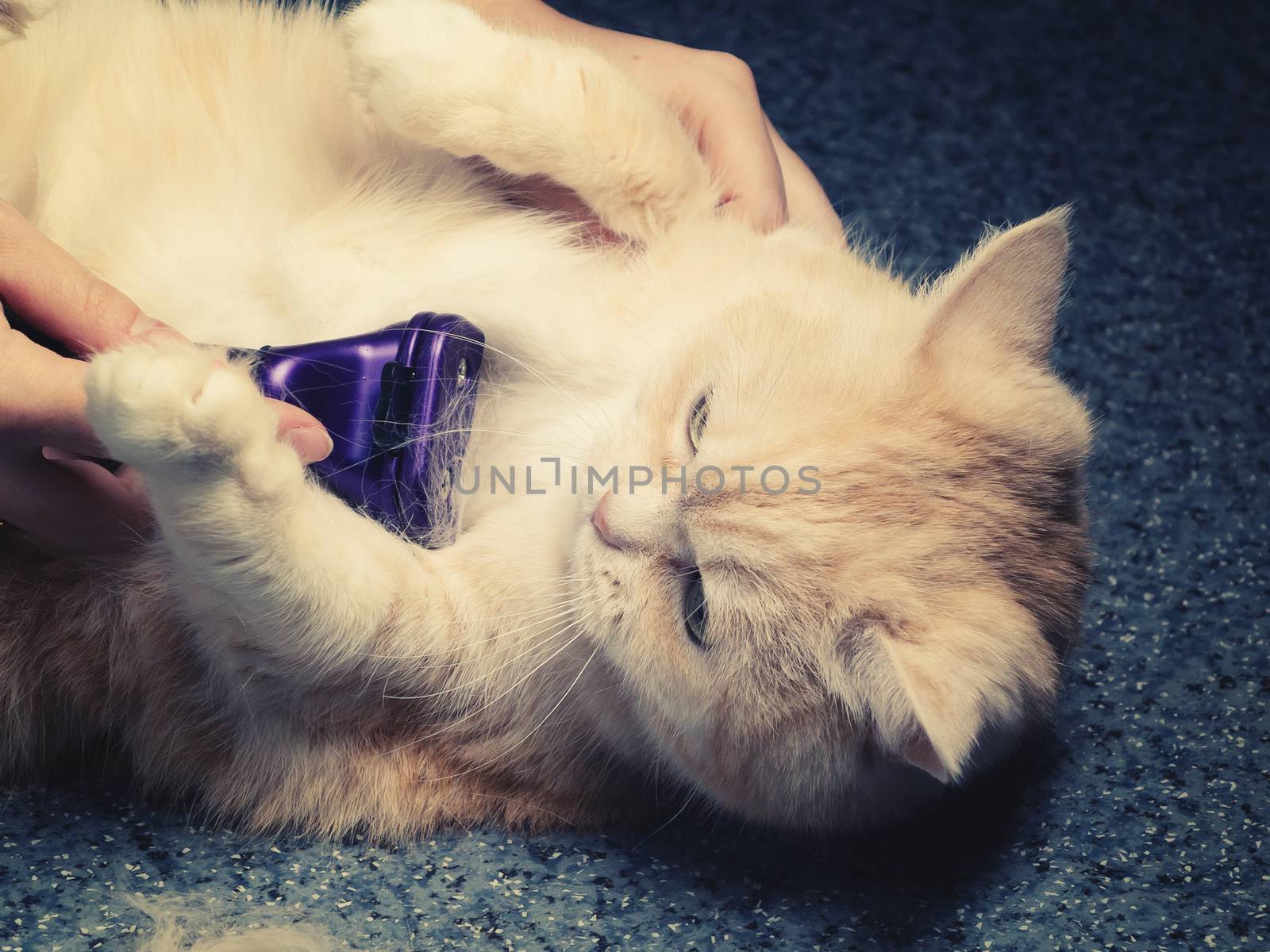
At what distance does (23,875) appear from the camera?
0.96 meters

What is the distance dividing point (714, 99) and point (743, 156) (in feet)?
0.37

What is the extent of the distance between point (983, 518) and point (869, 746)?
241 millimetres

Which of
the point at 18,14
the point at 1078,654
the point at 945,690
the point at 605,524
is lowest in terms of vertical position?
the point at 1078,654

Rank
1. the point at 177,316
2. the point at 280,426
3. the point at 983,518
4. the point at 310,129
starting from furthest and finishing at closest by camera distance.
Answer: the point at 310,129, the point at 177,316, the point at 983,518, the point at 280,426

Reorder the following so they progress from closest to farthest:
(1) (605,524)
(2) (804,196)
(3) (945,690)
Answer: (3) (945,690) < (1) (605,524) < (2) (804,196)

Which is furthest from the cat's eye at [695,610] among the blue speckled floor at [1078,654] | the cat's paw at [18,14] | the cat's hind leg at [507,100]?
the cat's paw at [18,14]

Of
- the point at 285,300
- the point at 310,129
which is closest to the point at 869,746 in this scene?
the point at 285,300

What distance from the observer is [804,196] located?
1606mm

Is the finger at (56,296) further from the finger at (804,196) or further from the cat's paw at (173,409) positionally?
the finger at (804,196)

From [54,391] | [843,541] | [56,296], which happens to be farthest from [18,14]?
[843,541]

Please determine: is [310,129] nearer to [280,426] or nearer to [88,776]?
[280,426]

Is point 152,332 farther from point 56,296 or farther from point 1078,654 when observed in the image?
point 1078,654

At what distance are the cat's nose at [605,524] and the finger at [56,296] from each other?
1.44 ft

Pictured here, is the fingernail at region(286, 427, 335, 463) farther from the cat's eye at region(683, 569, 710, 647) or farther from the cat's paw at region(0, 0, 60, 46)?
the cat's paw at region(0, 0, 60, 46)
